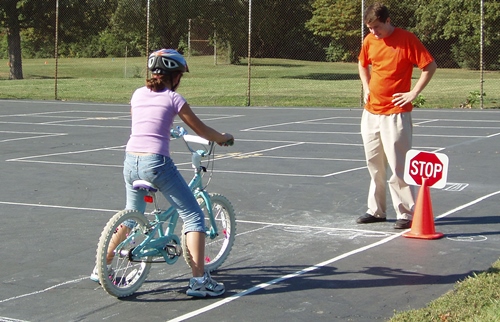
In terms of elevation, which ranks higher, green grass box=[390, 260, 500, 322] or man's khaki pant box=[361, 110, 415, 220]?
man's khaki pant box=[361, 110, 415, 220]

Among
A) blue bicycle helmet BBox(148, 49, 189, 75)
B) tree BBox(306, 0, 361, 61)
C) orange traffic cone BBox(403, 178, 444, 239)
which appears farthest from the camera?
tree BBox(306, 0, 361, 61)

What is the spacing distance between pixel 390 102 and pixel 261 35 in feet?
139

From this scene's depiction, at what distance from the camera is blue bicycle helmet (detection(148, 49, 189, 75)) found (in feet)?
19.5

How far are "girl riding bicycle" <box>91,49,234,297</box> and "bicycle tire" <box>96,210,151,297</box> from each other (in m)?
0.08

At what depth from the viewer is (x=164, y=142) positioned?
6.04 m

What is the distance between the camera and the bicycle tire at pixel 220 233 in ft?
22.8

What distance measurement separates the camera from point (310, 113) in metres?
23.5

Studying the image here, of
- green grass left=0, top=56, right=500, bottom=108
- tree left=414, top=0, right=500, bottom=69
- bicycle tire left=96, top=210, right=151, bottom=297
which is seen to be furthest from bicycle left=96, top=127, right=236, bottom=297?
tree left=414, top=0, right=500, bottom=69

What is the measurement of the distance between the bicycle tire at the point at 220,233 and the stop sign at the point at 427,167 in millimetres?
2104

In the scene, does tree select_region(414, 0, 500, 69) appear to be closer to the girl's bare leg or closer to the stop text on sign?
the stop text on sign

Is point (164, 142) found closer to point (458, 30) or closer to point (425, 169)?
point (425, 169)

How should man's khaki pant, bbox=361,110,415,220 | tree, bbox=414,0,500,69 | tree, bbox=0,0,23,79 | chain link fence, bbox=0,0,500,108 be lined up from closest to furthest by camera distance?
man's khaki pant, bbox=361,110,415,220 → chain link fence, bbox=0,0,500,108 → tree, bbox=414,0,500,69 → tree, bbox=0,0,23,79

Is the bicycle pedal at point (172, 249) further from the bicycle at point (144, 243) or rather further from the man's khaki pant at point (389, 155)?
the man's khaki pant at point (389, 155)

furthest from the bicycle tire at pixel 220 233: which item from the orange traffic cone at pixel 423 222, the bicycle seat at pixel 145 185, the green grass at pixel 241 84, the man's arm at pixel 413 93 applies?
the green grass at pixel 241 84
